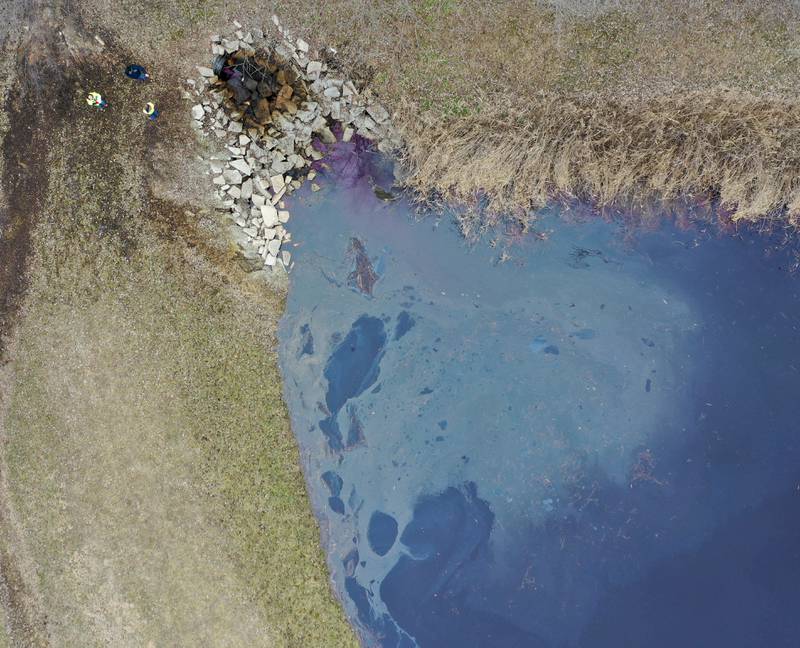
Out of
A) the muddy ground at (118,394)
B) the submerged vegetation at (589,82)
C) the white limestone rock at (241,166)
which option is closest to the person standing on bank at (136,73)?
the muddy ground at (118,394)

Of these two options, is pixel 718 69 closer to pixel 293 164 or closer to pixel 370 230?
pixel 370 230

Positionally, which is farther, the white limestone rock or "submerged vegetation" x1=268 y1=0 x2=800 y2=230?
the white limestone rock

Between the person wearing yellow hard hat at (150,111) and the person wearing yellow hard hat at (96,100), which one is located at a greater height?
the person wearing yellow hard hat at (150,111)

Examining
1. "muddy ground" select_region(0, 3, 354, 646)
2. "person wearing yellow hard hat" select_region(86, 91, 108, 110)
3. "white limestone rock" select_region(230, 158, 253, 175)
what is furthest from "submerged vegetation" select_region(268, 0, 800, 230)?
"muddy ground" select_region(0, 3, 354, 646)

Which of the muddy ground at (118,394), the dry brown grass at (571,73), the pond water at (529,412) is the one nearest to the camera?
the dry brown grass at (571,73)

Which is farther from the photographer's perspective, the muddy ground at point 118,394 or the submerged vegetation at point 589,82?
the muddy ground at point 118,394

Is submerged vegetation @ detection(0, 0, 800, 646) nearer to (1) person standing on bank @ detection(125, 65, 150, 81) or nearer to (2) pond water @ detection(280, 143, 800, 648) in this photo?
(1) person standing on bank @ detection(125, 65, 150, 81)

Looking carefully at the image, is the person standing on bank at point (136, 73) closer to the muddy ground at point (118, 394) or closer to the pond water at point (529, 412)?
the muddy ground at point (118, 394)
